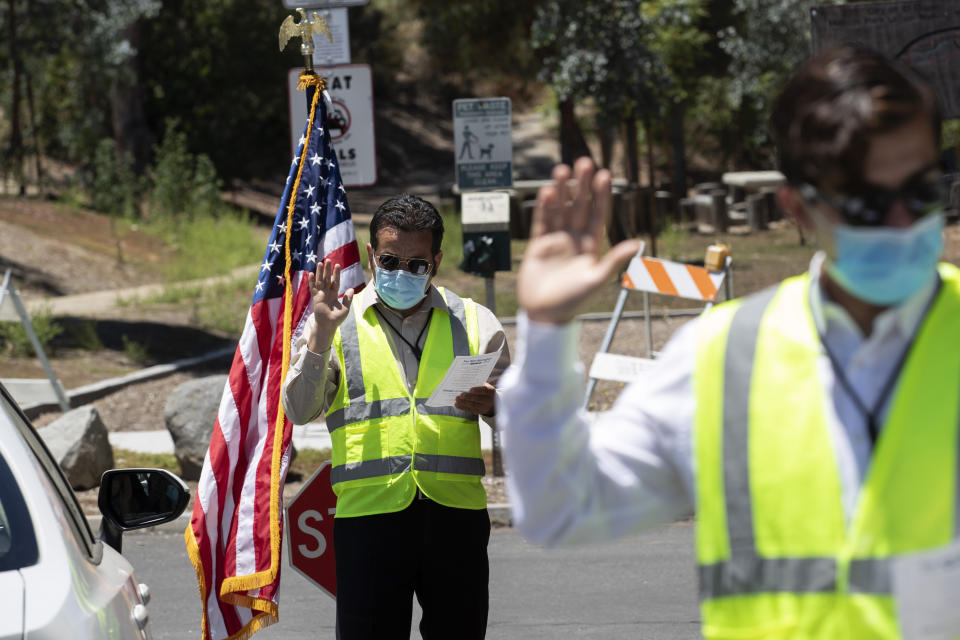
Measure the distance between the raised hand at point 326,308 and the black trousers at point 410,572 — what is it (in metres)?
0.55

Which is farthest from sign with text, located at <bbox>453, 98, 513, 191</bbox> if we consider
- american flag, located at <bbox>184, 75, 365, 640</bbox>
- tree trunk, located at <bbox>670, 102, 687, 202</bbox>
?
tree trunk, located at <bbox>670, 102, 687, 202</bbox>

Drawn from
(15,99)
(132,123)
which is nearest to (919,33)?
(15,99)

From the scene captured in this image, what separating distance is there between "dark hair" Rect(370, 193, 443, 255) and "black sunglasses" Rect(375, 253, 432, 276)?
102 mm

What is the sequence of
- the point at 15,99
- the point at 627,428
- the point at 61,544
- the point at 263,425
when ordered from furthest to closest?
the point at 15,99
the point at 263,425
the point at 61,544
the point at 627,428

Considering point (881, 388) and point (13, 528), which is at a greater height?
point (881, 388)

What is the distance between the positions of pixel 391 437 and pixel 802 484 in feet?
7.59

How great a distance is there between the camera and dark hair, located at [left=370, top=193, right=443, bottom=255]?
425cm

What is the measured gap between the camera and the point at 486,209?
30.3 feet

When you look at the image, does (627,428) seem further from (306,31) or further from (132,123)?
(132,123)

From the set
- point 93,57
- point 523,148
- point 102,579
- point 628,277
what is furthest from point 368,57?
point 102,579

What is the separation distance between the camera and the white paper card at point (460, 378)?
13.1 ft

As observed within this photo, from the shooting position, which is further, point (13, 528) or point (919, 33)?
point (919, 33)

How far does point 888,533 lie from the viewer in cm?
177

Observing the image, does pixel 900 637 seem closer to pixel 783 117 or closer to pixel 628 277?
pixel 783 117
